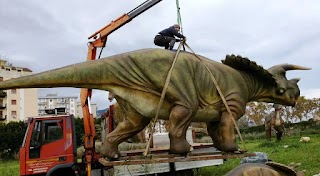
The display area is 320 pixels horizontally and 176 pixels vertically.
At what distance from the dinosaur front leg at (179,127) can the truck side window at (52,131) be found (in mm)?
5731

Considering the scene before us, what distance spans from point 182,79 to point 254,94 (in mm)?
802

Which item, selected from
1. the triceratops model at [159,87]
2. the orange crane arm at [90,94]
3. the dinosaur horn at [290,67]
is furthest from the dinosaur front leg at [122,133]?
the orange crane arm at [90,94]

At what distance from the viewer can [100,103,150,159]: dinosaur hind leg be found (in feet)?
9.70

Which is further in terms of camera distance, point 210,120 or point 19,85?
point 210,120

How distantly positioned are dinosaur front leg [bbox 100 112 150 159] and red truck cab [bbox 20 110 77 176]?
5321mm

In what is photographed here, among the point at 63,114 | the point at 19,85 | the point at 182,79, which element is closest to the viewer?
the point at 19,85

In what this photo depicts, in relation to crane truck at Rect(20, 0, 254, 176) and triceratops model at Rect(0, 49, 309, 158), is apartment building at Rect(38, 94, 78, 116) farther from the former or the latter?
triceratops model at Rect(0, 49, 309, 158)

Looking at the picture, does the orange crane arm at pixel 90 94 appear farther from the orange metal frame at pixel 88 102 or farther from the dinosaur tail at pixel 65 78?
the dinosaur tail at pixel 65 78

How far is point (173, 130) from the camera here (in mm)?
2854

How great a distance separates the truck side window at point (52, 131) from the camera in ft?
26.3

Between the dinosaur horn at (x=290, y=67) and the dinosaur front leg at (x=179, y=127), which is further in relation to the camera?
the dinosaur horn at (x=290, y=67)

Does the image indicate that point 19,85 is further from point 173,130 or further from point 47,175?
point 47,175

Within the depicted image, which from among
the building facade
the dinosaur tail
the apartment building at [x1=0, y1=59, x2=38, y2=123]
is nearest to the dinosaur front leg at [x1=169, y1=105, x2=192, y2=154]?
the dinosaur tail

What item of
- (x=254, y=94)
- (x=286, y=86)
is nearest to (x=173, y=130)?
(x=254, y=94)
